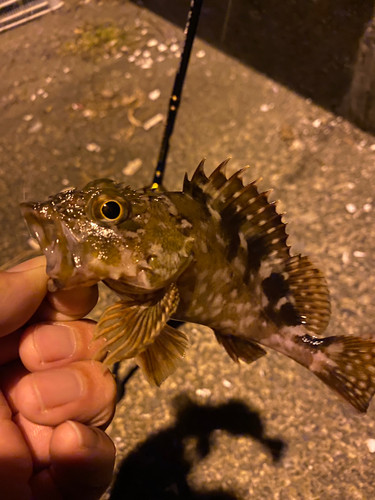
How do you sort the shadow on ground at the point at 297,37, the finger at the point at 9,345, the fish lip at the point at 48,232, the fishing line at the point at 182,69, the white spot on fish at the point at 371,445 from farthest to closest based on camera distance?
the shadow on ground at the point at 297,37, the white spot on fish at the point at 371,445, the fishing line at the point at 182,69, the finger at the point at 9,345, the fish lip at the point at 48,232

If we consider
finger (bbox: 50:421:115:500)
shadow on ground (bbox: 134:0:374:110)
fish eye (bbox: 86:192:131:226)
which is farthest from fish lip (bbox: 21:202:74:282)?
shadow on ground (bbox: 134:0:374:110)

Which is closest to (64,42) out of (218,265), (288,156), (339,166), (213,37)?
(213,37)

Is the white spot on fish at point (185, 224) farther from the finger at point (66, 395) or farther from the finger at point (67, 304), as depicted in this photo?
the finger at point (66, 395)

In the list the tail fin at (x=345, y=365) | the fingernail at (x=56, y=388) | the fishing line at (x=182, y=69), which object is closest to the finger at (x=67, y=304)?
the fingernail at (x=56, y=388)

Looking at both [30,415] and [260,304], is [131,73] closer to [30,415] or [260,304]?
[260,304]

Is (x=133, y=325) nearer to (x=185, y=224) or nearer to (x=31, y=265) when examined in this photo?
(x=185, y=224)

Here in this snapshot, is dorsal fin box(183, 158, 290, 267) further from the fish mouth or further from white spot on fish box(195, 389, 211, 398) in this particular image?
white spot on fish box(195, 389, 211, 398)

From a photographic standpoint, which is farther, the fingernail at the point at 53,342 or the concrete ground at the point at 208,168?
the concrete ground at the point at 208,168
